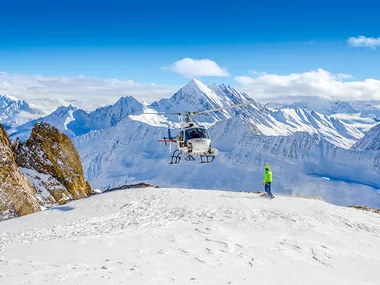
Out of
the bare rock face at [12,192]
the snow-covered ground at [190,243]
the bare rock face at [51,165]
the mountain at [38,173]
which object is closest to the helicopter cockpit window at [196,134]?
the snow-covered ground at [190,243]

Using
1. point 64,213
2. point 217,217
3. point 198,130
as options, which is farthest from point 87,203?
point 198,130

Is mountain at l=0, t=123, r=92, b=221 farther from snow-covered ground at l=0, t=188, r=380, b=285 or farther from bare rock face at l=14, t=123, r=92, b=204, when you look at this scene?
snow-covered ground at l=0, t=188, r=380, b=285

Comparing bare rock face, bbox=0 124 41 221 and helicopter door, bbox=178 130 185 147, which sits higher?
helicopter door, bbox=178 130 185 147

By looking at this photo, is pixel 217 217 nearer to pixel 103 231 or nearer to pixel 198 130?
pixel 103 231

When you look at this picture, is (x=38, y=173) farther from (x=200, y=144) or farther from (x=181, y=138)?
(x=200, y=144)

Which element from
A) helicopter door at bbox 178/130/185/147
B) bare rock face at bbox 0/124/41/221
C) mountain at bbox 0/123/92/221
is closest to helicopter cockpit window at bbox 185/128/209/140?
helicopter door at bbox 178/130/185/147
